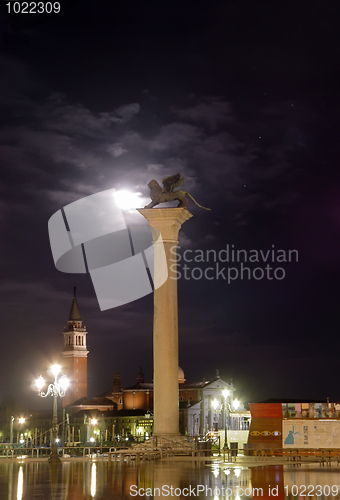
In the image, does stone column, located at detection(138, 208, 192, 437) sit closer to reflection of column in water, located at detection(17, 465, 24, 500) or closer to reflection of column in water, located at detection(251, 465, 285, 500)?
reflection of column in water, located at detection(251, 465, 285, 500)

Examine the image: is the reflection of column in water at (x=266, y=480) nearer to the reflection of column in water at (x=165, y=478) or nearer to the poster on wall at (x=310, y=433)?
the reflection of column in water at (x=165, y=478)

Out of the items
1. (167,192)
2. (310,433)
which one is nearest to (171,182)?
(167,192)

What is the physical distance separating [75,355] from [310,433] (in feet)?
400

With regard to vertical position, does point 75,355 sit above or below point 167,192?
above

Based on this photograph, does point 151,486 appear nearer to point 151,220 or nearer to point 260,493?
point 260,493

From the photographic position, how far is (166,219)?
3359cm

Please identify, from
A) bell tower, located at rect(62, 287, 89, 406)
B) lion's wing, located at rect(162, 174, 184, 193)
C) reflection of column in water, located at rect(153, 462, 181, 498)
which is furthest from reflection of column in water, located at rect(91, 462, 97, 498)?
bell tower, located at rect(62, 287, 89, 406)

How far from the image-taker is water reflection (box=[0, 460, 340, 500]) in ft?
50.3

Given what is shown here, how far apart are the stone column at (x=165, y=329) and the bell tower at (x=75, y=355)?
379ft

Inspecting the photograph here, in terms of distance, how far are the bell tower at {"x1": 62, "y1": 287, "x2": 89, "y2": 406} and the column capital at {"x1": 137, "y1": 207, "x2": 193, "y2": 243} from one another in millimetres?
116070

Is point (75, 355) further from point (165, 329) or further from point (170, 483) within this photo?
point (170, 483)

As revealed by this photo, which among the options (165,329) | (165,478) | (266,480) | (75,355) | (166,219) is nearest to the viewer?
(266,480)

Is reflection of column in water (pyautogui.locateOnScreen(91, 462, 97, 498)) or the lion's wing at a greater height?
the lion's wing

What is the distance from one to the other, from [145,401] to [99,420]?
44.6ft
